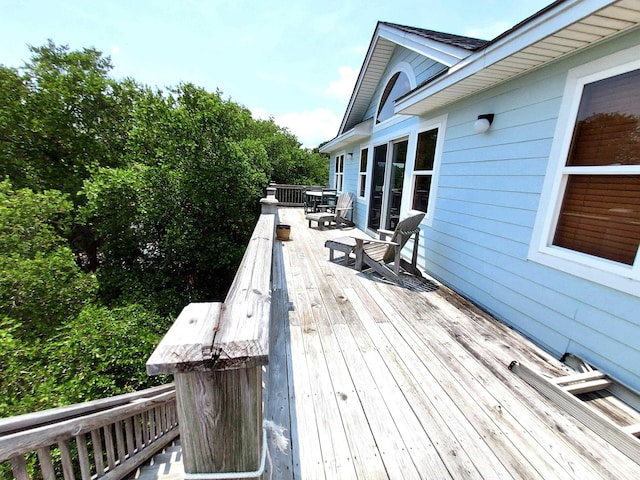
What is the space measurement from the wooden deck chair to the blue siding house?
0.35m

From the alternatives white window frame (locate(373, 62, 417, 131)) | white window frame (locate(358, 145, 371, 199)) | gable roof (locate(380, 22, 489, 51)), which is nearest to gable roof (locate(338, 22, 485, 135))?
gable roof (locate(380, 22, 489, 51))

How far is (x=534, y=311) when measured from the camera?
8.29 ft

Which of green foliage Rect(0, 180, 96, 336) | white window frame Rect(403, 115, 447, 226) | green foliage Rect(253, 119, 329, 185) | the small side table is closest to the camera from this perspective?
green foliage Rect(0, 180, 96, 336)

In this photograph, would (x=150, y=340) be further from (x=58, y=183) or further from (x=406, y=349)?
(x=58, y=183)

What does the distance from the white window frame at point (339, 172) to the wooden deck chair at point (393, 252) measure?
5.57 meters

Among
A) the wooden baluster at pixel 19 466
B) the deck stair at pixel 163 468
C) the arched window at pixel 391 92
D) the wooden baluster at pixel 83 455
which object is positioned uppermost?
the arched window at pixel 391 92

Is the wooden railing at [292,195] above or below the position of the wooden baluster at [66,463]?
above

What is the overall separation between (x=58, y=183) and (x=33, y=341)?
5.97 meters

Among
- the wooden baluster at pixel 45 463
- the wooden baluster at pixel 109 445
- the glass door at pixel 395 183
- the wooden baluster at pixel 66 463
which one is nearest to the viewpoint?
the wooden baluster at pixel 45 463

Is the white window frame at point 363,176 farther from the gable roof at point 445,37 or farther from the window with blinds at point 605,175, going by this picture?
the window with blinds at point 605,175

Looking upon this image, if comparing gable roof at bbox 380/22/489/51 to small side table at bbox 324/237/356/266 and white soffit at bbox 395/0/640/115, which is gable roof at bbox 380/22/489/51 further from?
small side table at bbox 324/237/356/266

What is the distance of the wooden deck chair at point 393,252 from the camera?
3.71m

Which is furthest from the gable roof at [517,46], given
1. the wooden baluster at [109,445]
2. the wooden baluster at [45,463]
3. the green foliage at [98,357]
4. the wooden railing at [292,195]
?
the wooden railing at [292,195]

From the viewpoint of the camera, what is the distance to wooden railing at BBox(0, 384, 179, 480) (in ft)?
3.36
